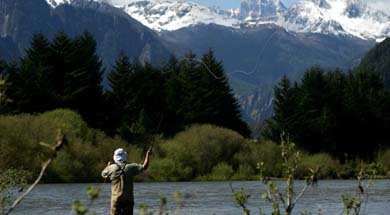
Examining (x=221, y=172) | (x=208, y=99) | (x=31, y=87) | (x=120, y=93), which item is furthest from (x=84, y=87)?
(x=221, y=172)

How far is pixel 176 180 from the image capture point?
217ft

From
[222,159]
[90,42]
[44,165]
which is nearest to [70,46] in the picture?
[90,42]

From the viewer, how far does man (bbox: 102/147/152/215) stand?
15.0 metres

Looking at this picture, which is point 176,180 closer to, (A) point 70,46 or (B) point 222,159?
(B) point 222,159

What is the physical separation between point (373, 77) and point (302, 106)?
15.3 metres

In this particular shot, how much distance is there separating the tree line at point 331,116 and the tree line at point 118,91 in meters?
5.41

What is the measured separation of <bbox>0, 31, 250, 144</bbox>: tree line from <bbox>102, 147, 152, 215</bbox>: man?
5607cm

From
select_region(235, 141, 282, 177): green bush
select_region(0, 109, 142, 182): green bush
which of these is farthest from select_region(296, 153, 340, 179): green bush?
select_region(0, 109, 142, 182): green bush

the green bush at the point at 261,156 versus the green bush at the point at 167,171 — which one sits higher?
the green bush at the point at 261,156

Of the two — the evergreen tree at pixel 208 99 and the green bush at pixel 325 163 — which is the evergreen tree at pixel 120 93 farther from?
the green bush at pixel 325 163

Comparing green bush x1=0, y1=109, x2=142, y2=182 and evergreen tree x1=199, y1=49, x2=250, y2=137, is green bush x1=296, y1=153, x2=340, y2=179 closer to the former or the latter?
evergreen tree x1=199, y1=49, x2=250, y2=137

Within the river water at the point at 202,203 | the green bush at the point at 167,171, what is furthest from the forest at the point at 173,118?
the river water at the point at 202,203

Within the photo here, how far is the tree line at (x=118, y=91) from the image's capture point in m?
75.2

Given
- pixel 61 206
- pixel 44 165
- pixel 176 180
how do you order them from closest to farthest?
pixel 44 165 < pixel 61 206 < pixel 176 180
